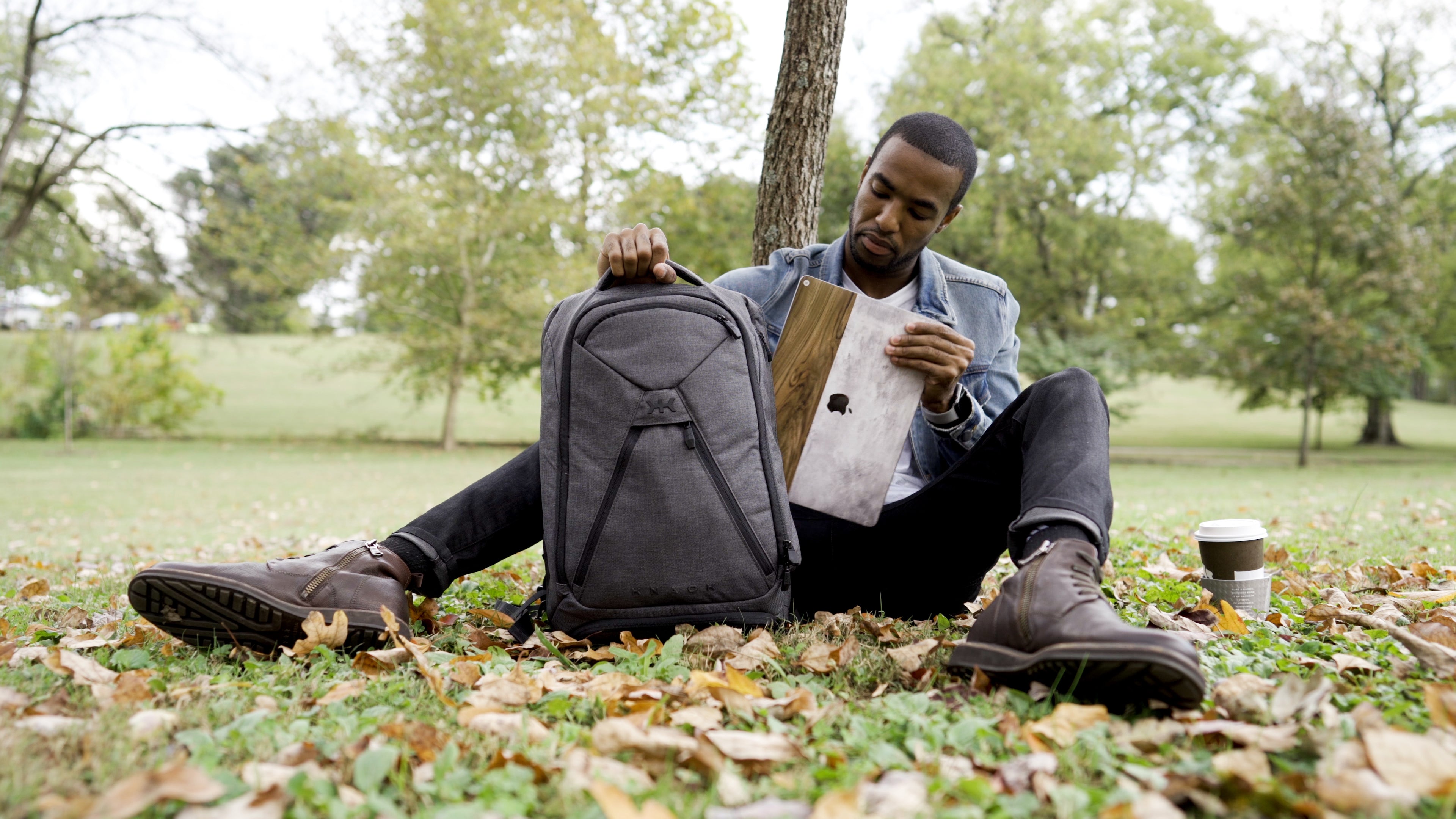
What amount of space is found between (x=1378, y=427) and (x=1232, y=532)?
2752 cm

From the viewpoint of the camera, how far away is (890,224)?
291 centimetres

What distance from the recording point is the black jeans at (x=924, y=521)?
2248mm

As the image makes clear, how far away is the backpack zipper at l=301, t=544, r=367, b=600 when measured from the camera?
227cm

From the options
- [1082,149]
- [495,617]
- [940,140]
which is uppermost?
[1082,149]

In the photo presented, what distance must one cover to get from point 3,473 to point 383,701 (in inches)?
619

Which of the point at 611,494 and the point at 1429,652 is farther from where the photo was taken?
the point at 611,494

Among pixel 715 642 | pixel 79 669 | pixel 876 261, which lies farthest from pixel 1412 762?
pixel 79 669

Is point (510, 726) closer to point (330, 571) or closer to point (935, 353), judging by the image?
point (330, 571)

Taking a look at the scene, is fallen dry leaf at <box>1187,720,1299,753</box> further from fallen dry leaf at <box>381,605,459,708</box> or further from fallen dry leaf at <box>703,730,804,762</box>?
fallen dry leaf at <box>381,605,459,708</box>

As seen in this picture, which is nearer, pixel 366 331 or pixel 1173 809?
pixel 1173 809

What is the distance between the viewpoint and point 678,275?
8.88 feet

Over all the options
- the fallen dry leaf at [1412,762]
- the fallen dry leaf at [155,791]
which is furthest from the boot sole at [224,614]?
the fallen dry leaf at [1412,762]

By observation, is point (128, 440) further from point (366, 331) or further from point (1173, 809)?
point (1173, 809)

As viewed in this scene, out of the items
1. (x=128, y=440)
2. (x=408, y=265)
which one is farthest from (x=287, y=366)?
(x=408, y=265)
